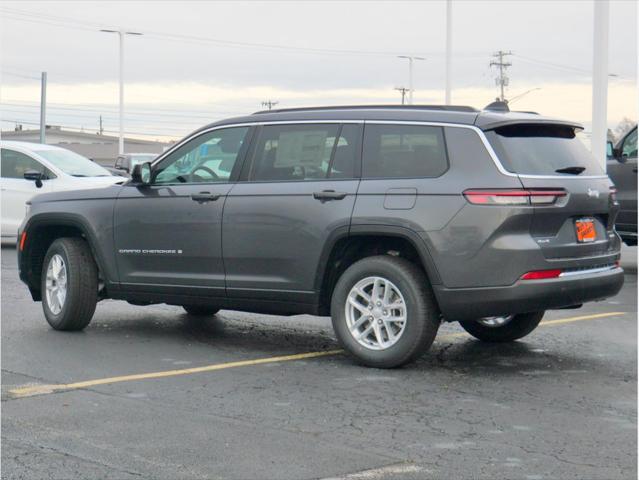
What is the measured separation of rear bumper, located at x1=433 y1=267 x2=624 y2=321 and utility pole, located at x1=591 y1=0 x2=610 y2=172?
1114 centimetres

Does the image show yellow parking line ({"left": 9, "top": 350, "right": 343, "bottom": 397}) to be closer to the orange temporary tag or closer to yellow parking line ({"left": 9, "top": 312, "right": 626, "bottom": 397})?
yellow parking line ({"left": 9, "top": 312, "right": 626, "bottom": 397})

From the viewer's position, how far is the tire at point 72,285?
9.71m

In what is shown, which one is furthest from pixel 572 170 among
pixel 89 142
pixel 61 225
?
pixel 89 142

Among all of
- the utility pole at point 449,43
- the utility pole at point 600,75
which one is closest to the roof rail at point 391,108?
the utility pole at point 600,75

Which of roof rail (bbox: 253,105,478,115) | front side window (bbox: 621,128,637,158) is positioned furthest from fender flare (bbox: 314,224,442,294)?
front side window (bbox: 621,128,637,158)

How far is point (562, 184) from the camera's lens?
802 cm

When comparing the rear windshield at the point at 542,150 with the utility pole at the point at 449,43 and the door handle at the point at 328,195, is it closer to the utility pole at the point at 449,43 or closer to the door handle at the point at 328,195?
the door handle at the point at 328,195

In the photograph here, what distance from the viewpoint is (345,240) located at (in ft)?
27.4

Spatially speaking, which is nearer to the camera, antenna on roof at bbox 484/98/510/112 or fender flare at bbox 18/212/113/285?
antenna on roof at bbox 484/98/510/112

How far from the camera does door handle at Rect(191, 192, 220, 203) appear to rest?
8.97m

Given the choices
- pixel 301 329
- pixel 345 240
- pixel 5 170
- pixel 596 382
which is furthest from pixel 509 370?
pixel 5 170

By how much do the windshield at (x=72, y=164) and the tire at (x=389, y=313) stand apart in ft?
35.3

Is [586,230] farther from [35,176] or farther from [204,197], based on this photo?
[35,176]

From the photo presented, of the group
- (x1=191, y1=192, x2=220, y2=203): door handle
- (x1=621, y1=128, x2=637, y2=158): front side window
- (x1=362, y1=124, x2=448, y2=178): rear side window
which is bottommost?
(x1=191, y1=192, x2=220, y2=203): door handle
